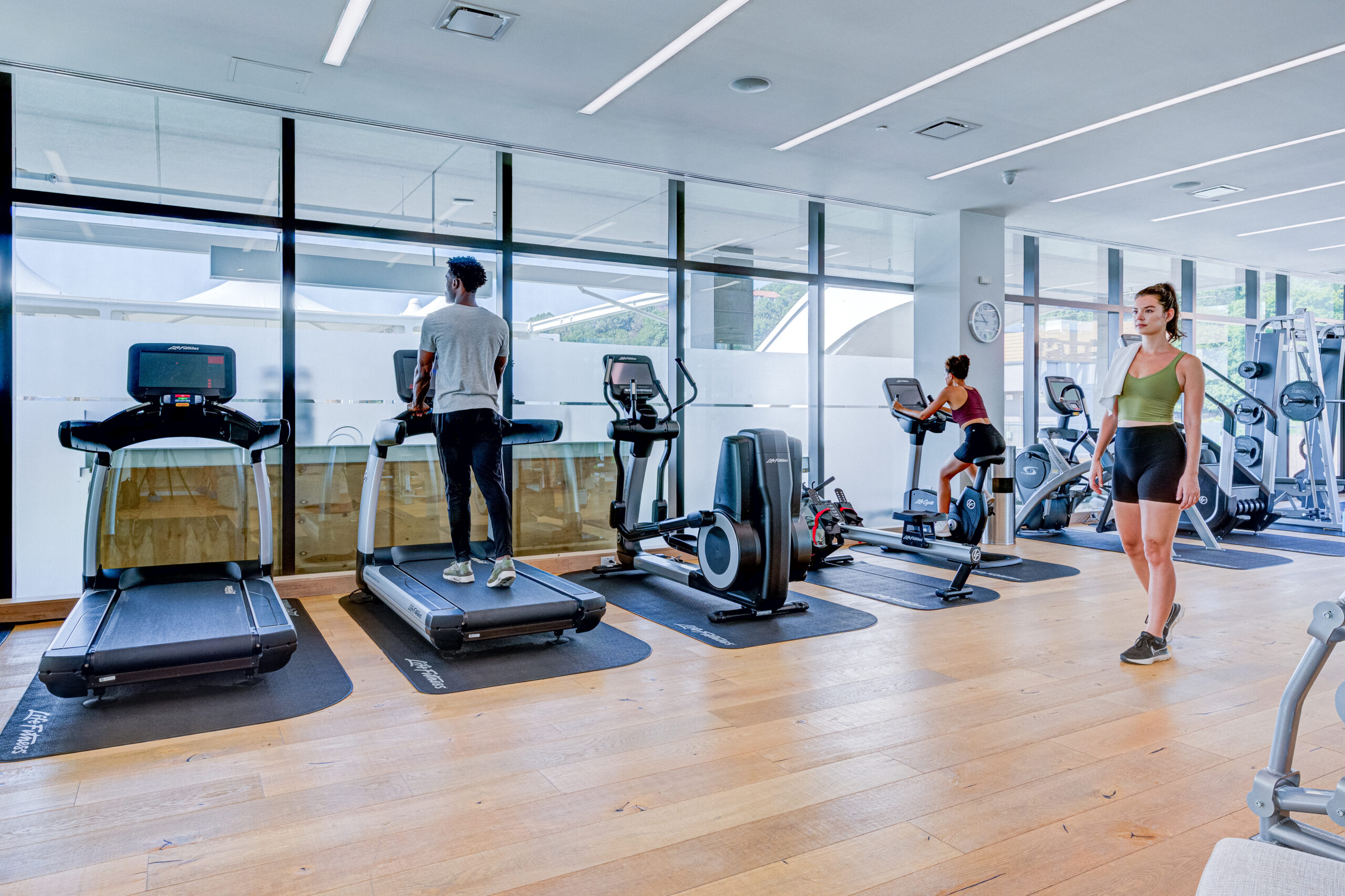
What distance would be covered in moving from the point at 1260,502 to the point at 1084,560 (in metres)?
2.36

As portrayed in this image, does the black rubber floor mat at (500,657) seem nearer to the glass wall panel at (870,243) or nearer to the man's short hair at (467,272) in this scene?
the man's short hair at (467,272)

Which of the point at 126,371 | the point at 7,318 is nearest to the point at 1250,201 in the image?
the point at 126,371

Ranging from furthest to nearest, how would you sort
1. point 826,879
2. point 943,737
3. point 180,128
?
point 180,128, point 943,737, point 826,879

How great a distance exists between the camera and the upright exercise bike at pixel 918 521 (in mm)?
5117

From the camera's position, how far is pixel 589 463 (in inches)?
240

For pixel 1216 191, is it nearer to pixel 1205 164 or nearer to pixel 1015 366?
pixel 1205 164

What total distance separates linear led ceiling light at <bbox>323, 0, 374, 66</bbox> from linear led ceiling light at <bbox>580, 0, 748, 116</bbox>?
4.18 ft

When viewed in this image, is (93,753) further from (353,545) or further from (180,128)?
(180,128)

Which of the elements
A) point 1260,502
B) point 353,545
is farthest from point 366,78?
point 1260,502

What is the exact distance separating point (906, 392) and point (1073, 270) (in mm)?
3436

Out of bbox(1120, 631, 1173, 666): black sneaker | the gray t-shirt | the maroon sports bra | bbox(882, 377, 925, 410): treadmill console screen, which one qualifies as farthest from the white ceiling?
bbox(1120, 631, 1173, 666): black sneaker

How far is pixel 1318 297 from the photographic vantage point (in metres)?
10.7

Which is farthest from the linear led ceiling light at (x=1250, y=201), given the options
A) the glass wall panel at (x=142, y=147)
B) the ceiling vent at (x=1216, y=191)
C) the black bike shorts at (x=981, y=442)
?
the glass wall panel at (x=142, y=147)

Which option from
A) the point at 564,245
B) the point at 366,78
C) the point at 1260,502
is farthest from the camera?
the point at 1260,502
